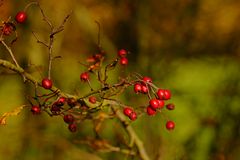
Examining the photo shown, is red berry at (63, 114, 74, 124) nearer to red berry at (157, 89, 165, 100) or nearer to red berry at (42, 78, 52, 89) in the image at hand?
red berry at (42, 78, 52, 89)

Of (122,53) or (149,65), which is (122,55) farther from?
(149,65)

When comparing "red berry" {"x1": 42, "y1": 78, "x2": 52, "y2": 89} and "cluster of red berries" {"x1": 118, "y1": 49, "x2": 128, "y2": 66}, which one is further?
"cluster of red berries" {"x1": 118, "y1": 49, "x2": 128, "y2": 66}

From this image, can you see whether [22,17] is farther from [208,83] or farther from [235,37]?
[208,83]

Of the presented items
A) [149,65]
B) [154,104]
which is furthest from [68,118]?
[149,65]

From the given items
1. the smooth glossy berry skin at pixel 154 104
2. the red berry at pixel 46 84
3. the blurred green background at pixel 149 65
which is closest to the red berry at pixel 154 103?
the smooth glossy berry skin at pixel 154 104

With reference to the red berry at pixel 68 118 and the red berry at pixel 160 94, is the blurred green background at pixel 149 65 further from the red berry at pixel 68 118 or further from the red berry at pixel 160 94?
the red berry at pixel 160 94

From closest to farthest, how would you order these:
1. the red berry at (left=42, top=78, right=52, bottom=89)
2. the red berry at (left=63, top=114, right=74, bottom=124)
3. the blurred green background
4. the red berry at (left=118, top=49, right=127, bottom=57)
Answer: the red berry at (left=42, top=78, right=52, bottom=89) → the red berry at (left=63, top=114, right=74, bottom=124) → the red berry at (left=118, top=49, right=127, bottom=57) → the blurred green background

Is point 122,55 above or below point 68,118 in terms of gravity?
above

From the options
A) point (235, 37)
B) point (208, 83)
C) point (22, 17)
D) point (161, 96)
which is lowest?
point (161, 96)

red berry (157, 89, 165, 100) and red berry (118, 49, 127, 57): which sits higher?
red berry (118, 49, 127, 57)

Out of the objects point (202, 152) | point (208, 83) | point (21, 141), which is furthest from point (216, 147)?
point (208, 83)

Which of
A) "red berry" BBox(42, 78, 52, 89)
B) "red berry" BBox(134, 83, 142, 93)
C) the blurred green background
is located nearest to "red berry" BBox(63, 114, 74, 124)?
"red berry" BBox(42, 78, 52, 89)
